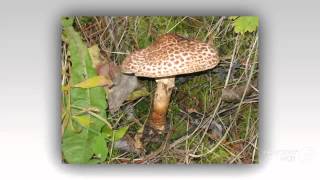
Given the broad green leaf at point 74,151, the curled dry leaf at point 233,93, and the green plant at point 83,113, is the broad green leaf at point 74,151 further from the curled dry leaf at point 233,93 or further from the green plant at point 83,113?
the curled dry leaf at point 233,93

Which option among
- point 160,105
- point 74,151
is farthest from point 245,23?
point 74,151

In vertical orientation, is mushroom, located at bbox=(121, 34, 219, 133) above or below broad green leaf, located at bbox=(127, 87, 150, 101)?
above

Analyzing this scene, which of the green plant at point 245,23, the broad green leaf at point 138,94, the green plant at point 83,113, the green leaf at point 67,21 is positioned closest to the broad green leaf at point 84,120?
the green plant at point 83,113

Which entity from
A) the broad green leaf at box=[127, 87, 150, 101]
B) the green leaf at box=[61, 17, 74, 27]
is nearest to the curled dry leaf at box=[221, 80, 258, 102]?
the broad green leaf at box=[127, 87, 150, 101]

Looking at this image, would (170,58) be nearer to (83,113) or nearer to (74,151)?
(83,113)

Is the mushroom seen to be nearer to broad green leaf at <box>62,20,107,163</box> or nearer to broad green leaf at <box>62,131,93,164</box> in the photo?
broad green leaf at <box>62,20,107,163</box>
